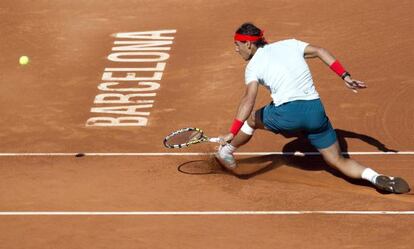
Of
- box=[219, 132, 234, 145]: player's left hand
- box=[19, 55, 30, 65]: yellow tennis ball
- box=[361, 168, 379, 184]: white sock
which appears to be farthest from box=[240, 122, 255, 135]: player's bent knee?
box=[19, 55, 30, 65]: yellow tennis ball

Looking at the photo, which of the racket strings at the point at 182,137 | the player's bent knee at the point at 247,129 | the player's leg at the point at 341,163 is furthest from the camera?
the racket strings at the point at 182,137

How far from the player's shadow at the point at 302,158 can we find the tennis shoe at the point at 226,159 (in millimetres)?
270

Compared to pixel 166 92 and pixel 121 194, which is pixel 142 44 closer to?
pixel 166 92

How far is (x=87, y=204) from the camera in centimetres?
1258

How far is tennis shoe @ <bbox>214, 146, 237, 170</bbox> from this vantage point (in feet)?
43.2

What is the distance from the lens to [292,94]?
12.3 meters

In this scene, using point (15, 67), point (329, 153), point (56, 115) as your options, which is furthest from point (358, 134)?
point (15, 67)

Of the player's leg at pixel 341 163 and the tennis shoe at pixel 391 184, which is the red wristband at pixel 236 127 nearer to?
the player's leg at pixel 341 163

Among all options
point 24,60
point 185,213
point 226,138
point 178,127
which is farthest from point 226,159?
point 24,60

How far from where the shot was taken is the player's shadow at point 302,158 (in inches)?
536

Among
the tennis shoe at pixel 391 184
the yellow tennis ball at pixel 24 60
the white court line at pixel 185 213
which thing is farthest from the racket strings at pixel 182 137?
the yellow tennis ball at pixel 24 60

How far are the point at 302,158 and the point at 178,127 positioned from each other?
91.1 inches

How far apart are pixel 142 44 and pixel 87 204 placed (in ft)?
22.4

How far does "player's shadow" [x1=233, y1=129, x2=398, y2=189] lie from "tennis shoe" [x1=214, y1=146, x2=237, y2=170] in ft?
0.88
